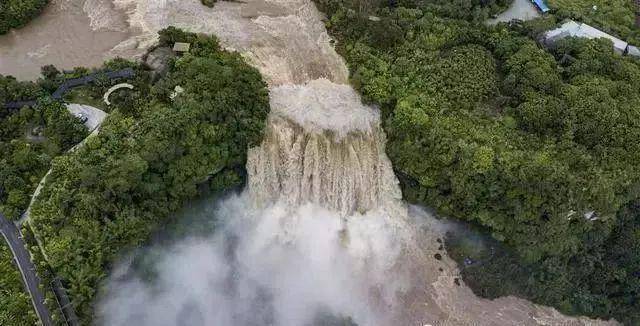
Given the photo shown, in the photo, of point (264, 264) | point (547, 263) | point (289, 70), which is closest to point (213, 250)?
point (264, 264)

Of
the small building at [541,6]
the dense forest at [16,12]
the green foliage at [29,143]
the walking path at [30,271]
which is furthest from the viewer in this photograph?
the small building at [541,6]

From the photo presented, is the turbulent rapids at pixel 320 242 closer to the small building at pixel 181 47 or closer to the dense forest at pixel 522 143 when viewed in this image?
the dense forest at pixel 522 143

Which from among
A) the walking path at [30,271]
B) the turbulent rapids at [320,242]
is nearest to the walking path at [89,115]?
the walking path at [30,271]

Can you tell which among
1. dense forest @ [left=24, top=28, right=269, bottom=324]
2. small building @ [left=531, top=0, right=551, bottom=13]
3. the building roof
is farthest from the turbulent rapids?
small building @ [left=531, top=0, right=551, bottom=13]

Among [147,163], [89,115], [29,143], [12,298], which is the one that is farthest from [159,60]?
[12,298]

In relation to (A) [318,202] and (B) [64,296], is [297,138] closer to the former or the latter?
(A) [318,202]

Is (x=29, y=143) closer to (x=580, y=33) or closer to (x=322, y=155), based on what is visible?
(x=322, y=155)
